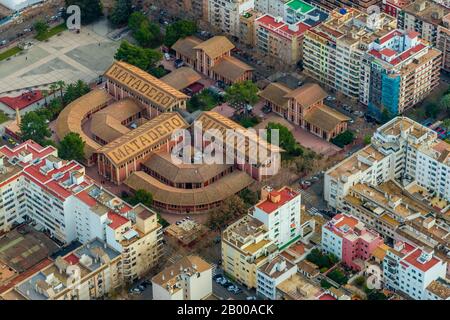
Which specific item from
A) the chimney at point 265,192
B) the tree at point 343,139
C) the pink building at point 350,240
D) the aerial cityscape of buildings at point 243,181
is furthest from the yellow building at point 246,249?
the tree at point 343,139

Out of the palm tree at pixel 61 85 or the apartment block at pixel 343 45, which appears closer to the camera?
the apartment block at pixel 343 45

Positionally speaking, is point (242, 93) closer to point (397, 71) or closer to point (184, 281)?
point (397, 71)

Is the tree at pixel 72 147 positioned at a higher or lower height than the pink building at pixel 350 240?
higher

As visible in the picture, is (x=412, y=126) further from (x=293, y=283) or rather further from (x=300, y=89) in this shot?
(x=293, y=283)

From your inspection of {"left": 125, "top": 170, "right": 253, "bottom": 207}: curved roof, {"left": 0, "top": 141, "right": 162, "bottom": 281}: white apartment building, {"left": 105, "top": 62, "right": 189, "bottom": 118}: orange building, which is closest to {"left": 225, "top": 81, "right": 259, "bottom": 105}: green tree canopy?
{"left": 105, "top": 62, "right": 189, "bottom": 118}: orange building

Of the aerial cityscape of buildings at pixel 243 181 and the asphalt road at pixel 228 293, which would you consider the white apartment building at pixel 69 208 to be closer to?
the aerial cityscape of buildings at pixel 243 181

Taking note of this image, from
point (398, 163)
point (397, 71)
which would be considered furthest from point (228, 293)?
point (397, 71)
